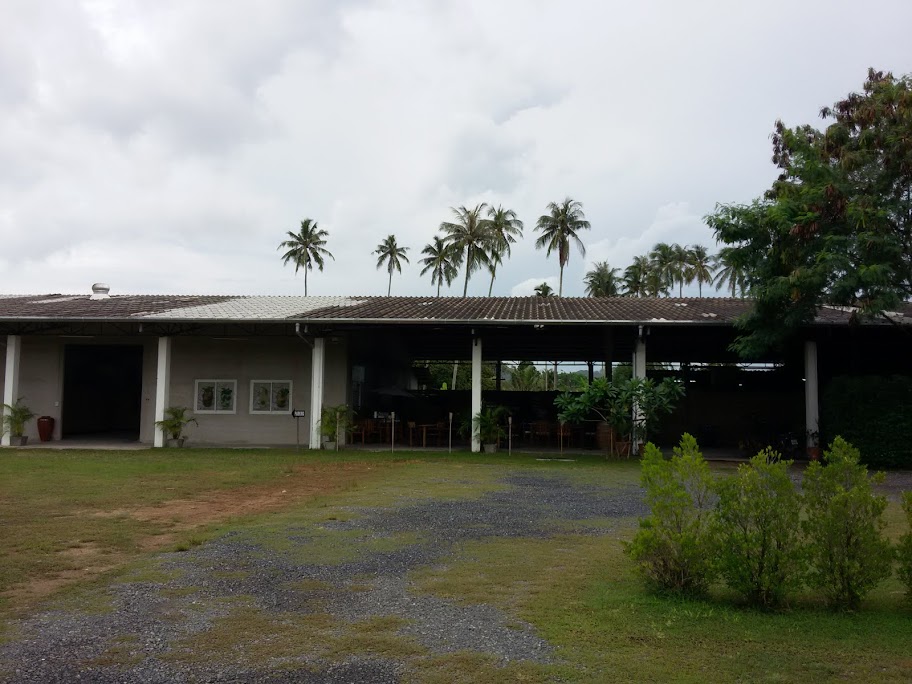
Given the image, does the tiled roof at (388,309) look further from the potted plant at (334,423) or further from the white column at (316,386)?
the potted plant at (334,423)

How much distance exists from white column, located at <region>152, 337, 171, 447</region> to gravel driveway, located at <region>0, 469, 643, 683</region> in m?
11.7

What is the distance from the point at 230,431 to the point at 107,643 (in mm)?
15992

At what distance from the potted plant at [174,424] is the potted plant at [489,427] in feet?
23.6

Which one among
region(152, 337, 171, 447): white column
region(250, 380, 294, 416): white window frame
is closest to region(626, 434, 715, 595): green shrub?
region(250, 380, 294, 416): white window frame

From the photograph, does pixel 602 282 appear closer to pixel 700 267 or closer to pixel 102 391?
pixel 700 267

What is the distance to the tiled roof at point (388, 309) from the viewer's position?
16.7m

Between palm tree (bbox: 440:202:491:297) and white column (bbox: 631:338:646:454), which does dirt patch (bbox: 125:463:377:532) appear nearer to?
white column (bbox: 631:338:646:454)

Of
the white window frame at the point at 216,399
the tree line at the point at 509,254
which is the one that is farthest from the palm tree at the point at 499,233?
the white window frame at the point at 216,399

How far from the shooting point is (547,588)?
17.8 ft

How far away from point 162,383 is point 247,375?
224 cm

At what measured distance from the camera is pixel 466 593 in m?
5.26

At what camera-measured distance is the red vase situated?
64.1 ft

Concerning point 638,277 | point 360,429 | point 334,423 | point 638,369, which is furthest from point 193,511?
point 638,277

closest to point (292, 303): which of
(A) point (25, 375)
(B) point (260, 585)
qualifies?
(A) point (25, 375)
